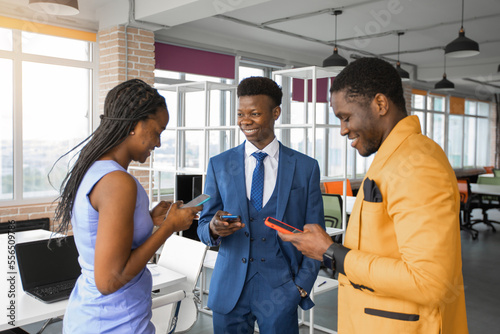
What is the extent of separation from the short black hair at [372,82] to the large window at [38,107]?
5053 mm

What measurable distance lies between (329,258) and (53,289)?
5.01 feet

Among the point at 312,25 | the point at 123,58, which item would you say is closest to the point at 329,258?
the point at 123,58

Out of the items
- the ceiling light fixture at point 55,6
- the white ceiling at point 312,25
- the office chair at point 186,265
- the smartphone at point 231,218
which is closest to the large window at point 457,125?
Answer: the white ceiling at point 312,25

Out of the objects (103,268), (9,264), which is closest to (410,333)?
(103,268)

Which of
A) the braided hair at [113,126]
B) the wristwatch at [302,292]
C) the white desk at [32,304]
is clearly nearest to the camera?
the braided hair at [113,126]

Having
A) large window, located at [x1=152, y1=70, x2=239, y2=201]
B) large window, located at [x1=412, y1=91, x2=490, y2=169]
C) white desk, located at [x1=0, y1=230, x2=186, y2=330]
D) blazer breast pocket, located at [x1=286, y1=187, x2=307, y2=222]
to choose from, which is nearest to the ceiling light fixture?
white desk, located at [x1=0, y1=230, x2=186, y2=330]

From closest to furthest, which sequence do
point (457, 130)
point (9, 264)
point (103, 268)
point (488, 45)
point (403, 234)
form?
point (403, 234) → point (103, 268) → point (9, 264) → point (488, 45) → point (457, 130)

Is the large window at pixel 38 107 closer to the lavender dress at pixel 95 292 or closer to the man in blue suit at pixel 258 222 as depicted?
the man in blue suit at pixel 258 222

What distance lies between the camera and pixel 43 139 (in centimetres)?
554

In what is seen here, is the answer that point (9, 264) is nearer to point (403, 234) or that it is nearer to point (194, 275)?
point (194, 275)

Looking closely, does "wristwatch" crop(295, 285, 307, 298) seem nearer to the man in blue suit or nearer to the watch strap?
the man in blue suit

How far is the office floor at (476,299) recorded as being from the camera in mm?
3507

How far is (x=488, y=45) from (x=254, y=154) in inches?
335

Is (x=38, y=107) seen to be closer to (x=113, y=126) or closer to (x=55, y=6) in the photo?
(x=55, y=6)
